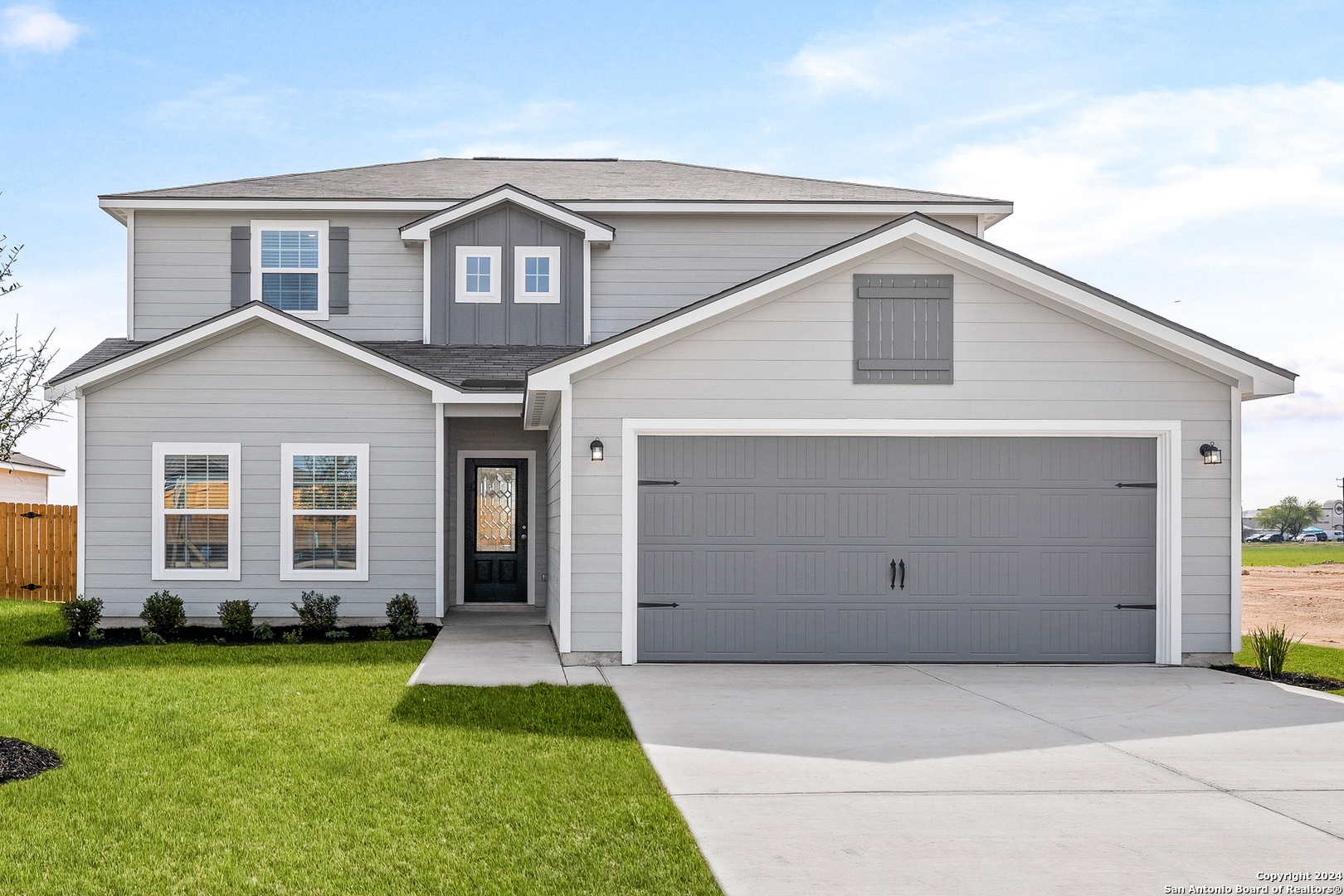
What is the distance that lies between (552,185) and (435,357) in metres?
4.18

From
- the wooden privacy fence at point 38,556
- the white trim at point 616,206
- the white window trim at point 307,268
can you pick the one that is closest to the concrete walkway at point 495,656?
the white window trim at point 307,268

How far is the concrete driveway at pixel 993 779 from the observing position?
4.71 metres

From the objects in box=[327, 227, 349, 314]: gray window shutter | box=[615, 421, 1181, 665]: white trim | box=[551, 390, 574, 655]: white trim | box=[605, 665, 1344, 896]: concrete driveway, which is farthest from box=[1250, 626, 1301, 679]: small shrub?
box=[327, 227, 349, 314]: gray window shutter

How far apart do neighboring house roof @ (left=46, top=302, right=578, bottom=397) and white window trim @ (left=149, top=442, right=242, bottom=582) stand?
4.07 ft

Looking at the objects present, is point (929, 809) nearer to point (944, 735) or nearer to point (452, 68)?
point (944, 735)

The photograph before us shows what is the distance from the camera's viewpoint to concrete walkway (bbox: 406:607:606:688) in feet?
31.7

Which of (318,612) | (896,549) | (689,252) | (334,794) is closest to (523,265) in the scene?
(689,252)

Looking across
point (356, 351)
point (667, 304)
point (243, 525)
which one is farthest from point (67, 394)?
point (667, 304)

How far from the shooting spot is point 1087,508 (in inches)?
431

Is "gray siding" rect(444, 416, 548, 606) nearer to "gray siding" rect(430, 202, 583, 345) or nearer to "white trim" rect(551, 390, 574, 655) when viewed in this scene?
"gray siding" rect(430, 202, 583, 345)

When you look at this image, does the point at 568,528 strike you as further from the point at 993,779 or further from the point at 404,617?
the point at 993,779

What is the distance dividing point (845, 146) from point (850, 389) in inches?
272

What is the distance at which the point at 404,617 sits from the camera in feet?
43.0

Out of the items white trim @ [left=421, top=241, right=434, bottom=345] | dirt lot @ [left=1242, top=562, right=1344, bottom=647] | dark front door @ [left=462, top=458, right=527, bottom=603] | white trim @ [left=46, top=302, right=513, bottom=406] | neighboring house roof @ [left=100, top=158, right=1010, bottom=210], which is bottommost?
dirt lot @ [left=1242, top=562, right=1344, bottom=647]
